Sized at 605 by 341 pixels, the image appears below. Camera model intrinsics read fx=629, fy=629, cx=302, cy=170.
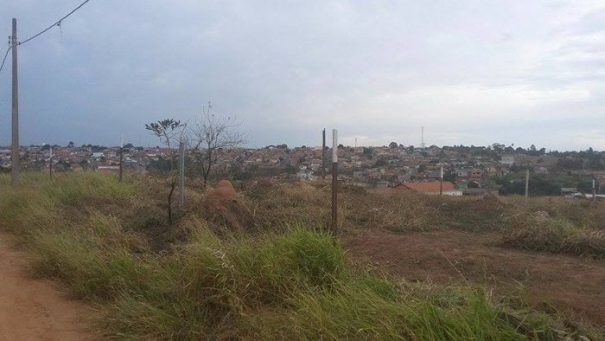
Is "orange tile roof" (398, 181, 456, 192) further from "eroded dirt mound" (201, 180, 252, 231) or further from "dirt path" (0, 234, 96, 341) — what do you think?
"dirt path" (0, 234, 96, 341)

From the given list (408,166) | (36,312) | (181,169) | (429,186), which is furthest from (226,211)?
(408,166)

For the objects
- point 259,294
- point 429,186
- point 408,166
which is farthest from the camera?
point 408,166

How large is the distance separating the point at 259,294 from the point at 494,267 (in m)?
2.75

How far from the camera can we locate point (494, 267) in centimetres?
686

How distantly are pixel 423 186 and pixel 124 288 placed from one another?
14156 mm

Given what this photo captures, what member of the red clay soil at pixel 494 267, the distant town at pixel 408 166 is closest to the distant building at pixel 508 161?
the distant town at pixel 408 166

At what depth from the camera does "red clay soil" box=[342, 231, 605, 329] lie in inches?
207

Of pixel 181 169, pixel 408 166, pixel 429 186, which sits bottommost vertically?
pixel 429 186

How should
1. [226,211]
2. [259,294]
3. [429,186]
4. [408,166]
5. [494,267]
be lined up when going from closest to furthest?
[259,294] < [494,267] < [226,211] < [429,186] < [408,166]

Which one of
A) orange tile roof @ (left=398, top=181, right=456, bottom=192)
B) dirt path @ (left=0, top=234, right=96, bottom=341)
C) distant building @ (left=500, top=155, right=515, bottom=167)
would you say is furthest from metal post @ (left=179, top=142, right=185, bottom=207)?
distant building @ (left=500, top=155, right=515, bottom=167)

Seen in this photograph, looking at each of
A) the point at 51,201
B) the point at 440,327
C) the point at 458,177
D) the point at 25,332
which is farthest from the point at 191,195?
the point at 458,177

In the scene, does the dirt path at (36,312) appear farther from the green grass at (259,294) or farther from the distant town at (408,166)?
the distant town at (408,166)

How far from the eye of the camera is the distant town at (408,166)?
21047 mm

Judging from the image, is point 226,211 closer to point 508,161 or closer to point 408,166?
point 408,166
